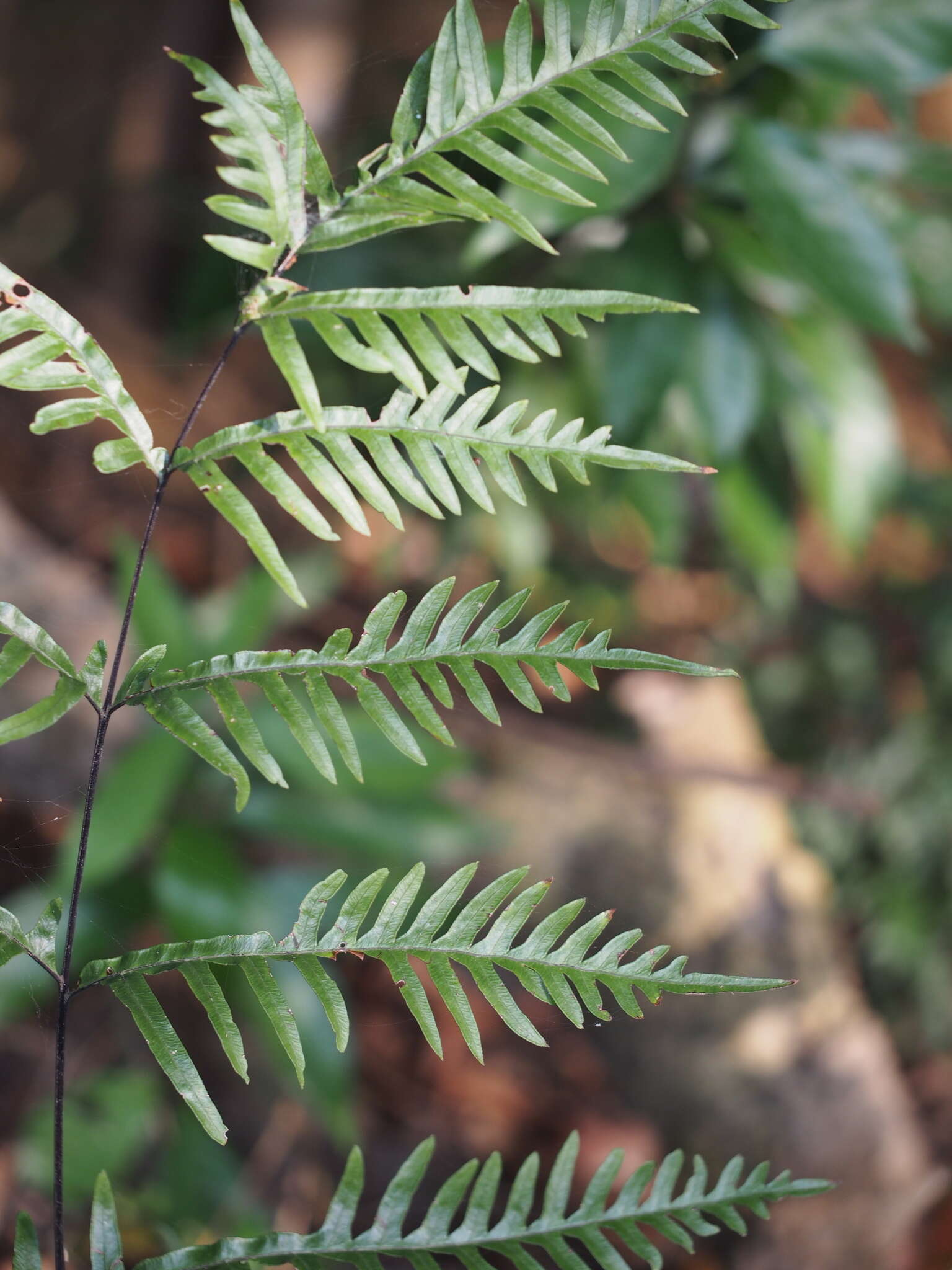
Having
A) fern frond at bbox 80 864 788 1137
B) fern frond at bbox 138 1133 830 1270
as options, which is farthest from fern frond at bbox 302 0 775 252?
fern frond at bbox 138 1133 830 1270

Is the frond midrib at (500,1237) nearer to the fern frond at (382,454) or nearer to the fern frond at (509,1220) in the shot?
the fern frond at (509,1220)

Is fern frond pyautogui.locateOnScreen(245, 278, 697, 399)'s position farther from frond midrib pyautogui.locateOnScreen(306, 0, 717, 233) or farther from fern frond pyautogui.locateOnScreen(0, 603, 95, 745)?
fern frond pyautogui.locateOnScreen(0, 603, 95, 745)

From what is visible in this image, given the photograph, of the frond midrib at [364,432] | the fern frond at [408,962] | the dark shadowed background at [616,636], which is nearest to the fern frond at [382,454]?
the frond midrib at [364,432]

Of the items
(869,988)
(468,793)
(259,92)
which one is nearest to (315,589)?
(468,793)

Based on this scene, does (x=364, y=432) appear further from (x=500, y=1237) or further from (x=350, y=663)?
(x=500, y=1237)

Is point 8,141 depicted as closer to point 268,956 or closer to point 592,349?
point 592,349

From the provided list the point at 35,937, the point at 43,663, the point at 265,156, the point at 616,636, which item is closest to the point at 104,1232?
the point at 35,937
